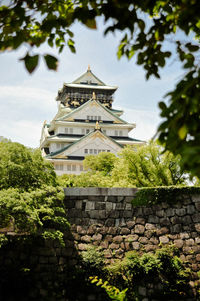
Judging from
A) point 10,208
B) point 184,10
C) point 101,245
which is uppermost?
point 184,10

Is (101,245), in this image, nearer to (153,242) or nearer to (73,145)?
(153,242)

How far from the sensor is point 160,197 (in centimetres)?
1038

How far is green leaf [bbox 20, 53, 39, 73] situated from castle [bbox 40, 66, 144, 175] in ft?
90.4

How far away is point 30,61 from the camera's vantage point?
10.7ft

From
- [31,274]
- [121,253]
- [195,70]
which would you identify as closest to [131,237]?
[121,253]

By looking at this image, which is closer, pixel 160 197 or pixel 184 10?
pixel 184 10

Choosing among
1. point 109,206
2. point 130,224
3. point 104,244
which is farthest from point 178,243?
point 109,206

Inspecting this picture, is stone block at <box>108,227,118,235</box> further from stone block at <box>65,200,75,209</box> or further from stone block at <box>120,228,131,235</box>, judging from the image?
stone block at <box>65,200,75,209</box>

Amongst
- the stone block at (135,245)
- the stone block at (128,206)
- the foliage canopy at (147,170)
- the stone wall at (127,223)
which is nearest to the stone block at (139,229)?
the stone wall at (127,223)

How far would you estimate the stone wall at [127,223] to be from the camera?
33.2 feet

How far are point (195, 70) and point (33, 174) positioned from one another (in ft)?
21.4

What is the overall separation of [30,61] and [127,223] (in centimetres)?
776

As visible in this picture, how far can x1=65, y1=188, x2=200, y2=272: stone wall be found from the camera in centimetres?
1012

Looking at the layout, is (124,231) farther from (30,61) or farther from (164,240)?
(30,61)
